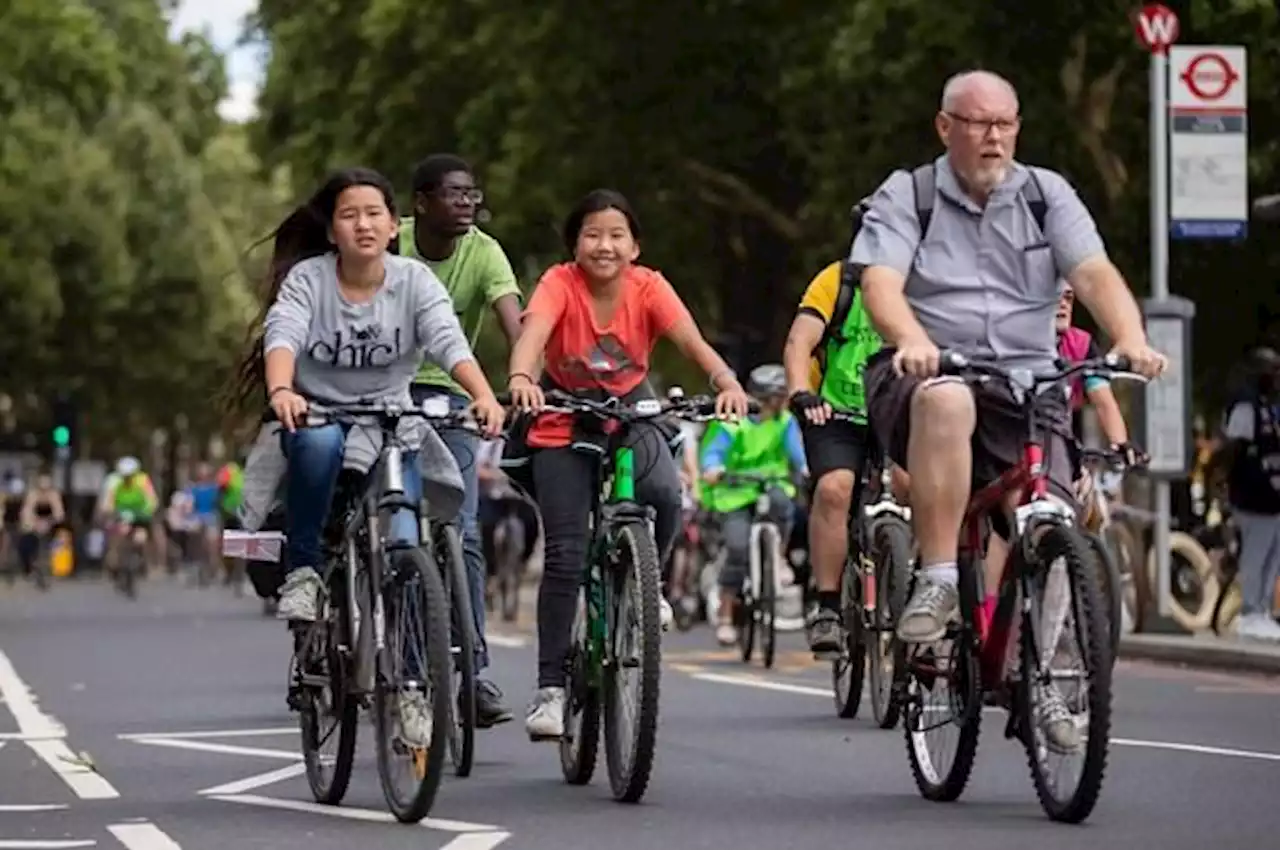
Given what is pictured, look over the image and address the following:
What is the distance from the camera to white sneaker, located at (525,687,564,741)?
1128cm

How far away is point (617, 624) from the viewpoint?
1080 cm

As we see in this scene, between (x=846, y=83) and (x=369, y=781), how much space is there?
71.0 ft

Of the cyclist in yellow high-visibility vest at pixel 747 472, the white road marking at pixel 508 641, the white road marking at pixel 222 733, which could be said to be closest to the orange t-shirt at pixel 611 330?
the white road marking at pixel 222 733

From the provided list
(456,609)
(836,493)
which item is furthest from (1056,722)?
(836,493)

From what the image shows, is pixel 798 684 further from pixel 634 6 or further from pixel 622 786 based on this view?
pixel 634 6

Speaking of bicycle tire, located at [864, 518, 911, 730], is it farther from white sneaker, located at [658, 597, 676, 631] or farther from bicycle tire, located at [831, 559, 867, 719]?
white sneaker, located at [658, 597, 676, 631]

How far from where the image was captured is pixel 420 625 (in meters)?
9.89

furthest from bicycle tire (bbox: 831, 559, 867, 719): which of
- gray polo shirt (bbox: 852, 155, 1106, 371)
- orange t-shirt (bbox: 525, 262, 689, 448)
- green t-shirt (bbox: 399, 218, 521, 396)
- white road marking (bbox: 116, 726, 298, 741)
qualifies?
gray polo shirt (bbox: 852, 155, 1106, 371)

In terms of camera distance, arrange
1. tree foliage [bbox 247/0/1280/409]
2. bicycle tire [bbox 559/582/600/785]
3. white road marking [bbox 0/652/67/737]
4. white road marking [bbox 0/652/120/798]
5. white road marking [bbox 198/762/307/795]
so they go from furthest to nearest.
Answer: tree foliage [bbox 247/0/1280/409]
white road marking [bbox 0/652/67/737]
white road marking [bbox 0/652/120/798]
white road marking [bbox 198/762/307/795]
bicycle tire [bbox 559/582/600/785]

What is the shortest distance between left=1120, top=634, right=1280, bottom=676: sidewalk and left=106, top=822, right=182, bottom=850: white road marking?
10.1 metres

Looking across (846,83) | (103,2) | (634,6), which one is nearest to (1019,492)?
(846,83)

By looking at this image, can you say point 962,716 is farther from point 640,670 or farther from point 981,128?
point 981,128

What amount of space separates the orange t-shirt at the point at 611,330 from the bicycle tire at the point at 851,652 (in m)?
2.24

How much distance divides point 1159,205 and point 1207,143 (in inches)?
23.3
